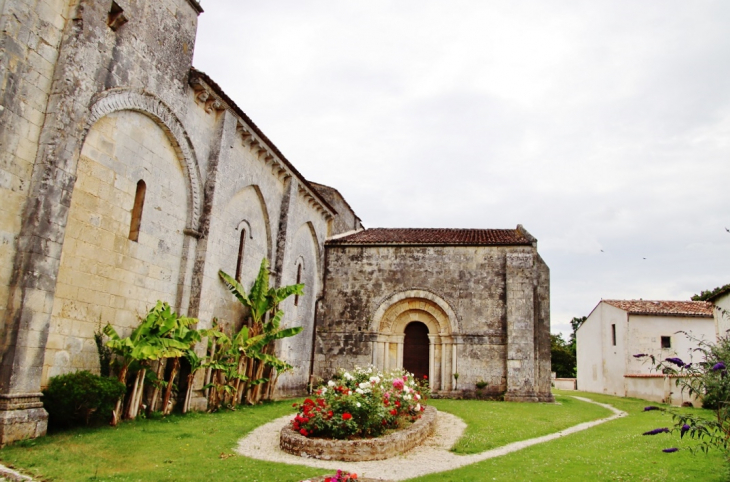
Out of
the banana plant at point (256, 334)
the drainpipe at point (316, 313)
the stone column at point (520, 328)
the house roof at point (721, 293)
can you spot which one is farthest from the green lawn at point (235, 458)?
the house roof at point (721, 293)

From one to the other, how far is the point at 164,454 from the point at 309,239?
45.5ft

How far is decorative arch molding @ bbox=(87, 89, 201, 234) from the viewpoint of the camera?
10.1 meters

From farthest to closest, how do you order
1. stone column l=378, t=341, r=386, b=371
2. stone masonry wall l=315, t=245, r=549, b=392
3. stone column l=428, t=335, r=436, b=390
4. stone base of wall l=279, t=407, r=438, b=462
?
stone column l=378, t=341, r=386, b=371 → stone column l=428, t=335, r=436, b=390 → stone masonry wall l=315, t=245, r=549, b=392 → stone base of wall l=279, t=407, r=438, b=462

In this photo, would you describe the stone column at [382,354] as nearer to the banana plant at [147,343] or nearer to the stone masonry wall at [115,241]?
the stone masonry wall at [115,241]

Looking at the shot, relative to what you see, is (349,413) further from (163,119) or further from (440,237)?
(440,237)

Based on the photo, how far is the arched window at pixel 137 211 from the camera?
37.8 ft

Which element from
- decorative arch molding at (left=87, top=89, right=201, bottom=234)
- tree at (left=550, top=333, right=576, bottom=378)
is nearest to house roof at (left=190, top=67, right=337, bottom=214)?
decorative arch molding at (left=87, top=89, right=201, bottom=234)

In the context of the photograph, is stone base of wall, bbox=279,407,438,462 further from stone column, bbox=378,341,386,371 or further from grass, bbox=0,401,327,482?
stone column, bbox=378,341,386,371

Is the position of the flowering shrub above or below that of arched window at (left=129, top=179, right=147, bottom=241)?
below

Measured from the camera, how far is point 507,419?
1380 cm

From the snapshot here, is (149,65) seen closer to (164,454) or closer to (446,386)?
(164,454)

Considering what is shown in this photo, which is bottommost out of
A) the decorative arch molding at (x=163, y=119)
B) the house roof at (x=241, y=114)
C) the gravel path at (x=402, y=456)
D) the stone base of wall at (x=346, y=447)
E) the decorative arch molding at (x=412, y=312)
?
the gravel path at (x=402, y=456)

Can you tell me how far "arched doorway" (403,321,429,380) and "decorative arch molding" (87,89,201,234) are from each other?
37.3ft

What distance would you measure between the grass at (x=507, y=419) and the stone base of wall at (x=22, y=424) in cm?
708
